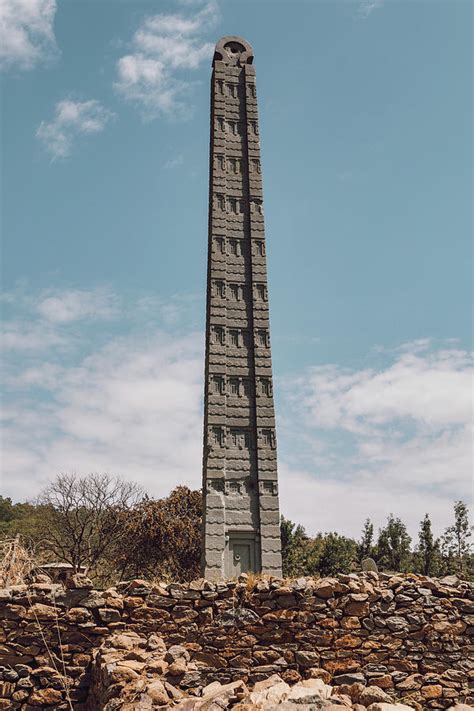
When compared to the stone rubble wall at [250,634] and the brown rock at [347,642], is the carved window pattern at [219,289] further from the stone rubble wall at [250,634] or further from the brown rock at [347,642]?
the brown rock at [347,642]

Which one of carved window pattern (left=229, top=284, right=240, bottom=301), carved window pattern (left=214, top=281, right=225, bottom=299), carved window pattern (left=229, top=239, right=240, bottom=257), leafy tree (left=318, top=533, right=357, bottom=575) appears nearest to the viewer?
carved window pattern (left=214, top=281, right=225, bottom=299)

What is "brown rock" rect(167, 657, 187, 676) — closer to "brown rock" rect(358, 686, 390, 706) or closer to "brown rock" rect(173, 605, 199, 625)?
"brown rock" rect(173, 605, 199, 625)

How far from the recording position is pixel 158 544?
26.3m

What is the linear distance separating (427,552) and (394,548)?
2030mm

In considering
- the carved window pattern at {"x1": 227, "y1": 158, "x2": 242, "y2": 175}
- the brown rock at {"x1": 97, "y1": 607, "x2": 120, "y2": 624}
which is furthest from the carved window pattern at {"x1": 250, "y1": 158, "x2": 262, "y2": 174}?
the brown rock at {"x1": 97, "y1": 607, "x2": 120, "y2": 624}

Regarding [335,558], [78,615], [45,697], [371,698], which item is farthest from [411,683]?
[335,558]

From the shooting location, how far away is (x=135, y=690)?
19.2 ft

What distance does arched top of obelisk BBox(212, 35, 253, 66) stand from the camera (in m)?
17.4

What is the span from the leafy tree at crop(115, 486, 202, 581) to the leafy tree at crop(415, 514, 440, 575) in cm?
967

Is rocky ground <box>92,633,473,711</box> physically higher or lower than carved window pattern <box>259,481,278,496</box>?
lower

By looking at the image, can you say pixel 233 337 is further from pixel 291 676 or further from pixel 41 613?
pixel 291 676

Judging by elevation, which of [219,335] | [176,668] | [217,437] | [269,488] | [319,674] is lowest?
[319,674]

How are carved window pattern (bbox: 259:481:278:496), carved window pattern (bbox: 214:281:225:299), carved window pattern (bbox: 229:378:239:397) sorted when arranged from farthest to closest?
carved window pattern (bbox: 214:281:225:299) → carved window pattern (bbox: 229:378:239:397) → carved window pattern (bbox: 259:481:278:496)

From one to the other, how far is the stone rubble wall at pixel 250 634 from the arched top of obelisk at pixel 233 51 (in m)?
14.5
